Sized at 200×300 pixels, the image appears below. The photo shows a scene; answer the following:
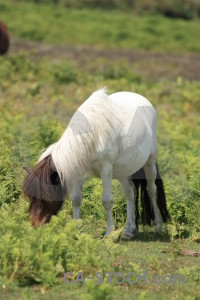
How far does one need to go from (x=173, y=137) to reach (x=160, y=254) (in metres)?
5.39

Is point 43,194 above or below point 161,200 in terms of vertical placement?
above

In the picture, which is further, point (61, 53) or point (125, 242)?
point (61, 53)

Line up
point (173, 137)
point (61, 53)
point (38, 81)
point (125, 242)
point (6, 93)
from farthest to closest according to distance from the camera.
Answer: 1. point (61, 53)
2. point (38, 81)
3. point (6, 93)
4. point (173, 137)
5. point (125, 242)

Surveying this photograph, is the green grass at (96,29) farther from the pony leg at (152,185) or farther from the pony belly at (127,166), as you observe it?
the pony belly at (127,166)

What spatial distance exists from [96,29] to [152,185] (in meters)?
25.4

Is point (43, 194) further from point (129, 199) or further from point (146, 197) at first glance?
point (146, 197)

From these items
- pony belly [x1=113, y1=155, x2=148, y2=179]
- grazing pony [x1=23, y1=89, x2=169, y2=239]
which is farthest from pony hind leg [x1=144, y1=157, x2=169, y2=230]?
pony belly [x1=113, y1=155, x2=148, y2=179]

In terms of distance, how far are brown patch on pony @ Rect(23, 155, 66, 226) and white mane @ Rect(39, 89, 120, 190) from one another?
11 cm

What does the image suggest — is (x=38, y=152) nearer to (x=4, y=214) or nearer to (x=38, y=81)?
(x=4, y=214)

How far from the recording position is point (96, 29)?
3212 centimetres

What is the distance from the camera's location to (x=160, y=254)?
20.6 feet

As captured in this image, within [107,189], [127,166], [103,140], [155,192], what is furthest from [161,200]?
[103,140]

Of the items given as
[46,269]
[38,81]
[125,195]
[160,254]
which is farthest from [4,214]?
[38,81]

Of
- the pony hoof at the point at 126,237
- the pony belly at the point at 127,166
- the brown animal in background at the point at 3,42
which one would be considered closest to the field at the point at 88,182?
the pony hoof at the point at 126,237
